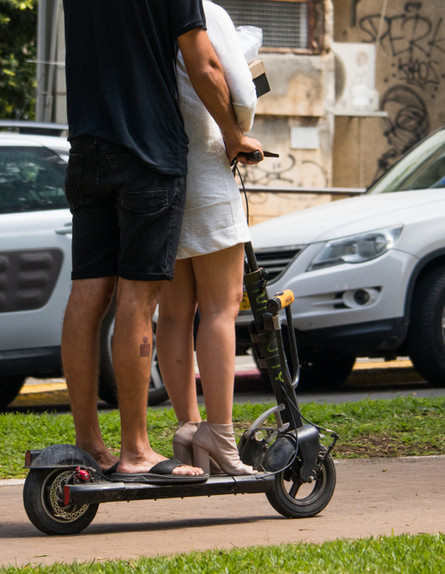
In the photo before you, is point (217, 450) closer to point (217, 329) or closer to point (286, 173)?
point (217, 329)

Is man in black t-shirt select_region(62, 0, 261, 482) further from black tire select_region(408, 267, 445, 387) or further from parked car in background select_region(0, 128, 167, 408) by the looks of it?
black tire select_region(408, 267, 445, 387)

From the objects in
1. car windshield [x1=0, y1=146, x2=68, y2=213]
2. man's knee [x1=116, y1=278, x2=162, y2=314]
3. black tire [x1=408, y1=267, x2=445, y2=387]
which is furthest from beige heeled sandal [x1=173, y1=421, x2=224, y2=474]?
black tire [x1=408, y1=267, x2=445, y2=387]

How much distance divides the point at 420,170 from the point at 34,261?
3.01 meters

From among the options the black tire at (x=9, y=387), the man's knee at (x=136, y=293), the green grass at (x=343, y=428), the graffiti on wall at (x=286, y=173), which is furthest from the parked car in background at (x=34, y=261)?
the graffiti on wall at (x=286, y=173)

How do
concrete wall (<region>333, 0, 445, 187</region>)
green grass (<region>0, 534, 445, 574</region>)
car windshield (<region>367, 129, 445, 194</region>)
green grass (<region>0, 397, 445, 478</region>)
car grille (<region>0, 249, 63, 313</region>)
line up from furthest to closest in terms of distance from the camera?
concrete wall (<region>333, 0, 445, 187</region>)
car windshield (<region>367, 129, 445, 194</region>)
car grille (<region>0, 249, 63, 313</region>)
green grass (<region>0, 397, 445, 478</region>)
green grass (<region>0, 534, 445, 574</region>)

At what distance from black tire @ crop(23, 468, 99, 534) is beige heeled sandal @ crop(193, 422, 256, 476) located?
0.43 metres

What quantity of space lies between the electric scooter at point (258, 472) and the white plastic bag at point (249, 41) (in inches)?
24.1

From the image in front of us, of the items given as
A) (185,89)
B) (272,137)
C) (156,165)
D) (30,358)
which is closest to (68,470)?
(156,165)

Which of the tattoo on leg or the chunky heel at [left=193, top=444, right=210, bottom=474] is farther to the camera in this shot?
the chunky heel at [left=193, top=444, right=210, bottom=474]

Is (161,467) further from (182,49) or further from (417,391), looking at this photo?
(417,391)

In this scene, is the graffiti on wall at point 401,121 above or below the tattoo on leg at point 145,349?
below

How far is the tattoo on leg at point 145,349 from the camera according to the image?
3.71 meters

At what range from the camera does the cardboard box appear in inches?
158

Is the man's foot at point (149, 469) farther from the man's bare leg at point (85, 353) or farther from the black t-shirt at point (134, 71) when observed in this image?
the black t-shirt at point (134, 71)
